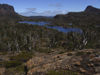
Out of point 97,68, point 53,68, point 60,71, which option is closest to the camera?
point 97,68

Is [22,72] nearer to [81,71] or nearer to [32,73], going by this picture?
[32,73]

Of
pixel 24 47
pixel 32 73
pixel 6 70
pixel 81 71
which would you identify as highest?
pixel 81 71

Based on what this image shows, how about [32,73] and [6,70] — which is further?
[6,70]

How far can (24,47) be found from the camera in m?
68.0

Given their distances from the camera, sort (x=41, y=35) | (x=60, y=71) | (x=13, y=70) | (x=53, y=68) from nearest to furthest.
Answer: (x=60, y=71) → (x=53, y=68) → (x=13, y=70) → (x=41, y=35)

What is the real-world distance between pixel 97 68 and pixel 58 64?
3.82m

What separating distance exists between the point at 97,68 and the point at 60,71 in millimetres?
3226

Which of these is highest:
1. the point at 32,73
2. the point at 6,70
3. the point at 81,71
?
the point at 81,71

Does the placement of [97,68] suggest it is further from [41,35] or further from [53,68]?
[41,35]

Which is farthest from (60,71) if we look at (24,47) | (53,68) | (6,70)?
(24,47)

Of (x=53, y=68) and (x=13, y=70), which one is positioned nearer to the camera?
(x=53, y=68)

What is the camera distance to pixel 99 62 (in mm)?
10438

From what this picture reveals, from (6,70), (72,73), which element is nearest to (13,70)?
(6,70)

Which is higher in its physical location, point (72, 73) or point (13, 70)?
point (72, 73)
